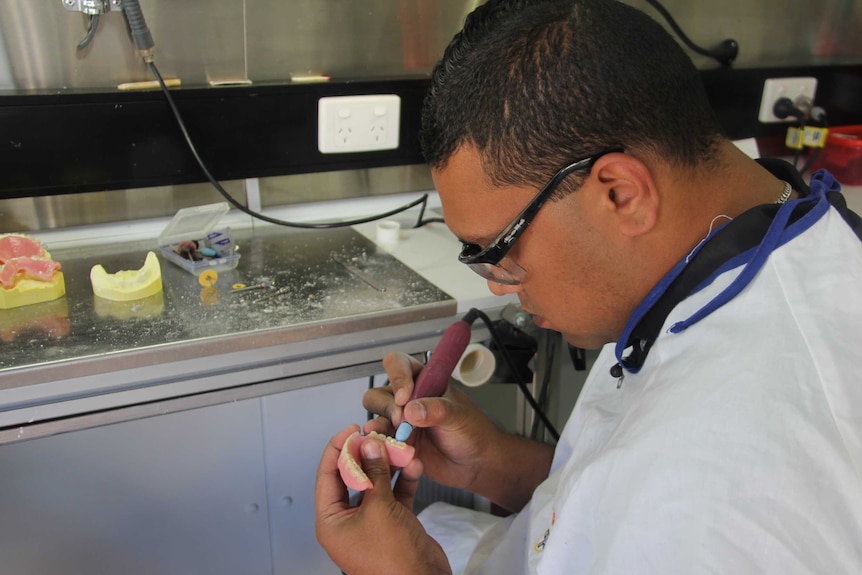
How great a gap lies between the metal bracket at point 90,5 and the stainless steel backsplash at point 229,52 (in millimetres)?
13

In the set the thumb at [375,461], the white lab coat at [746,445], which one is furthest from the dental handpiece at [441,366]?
the white lab coat at [746,445]

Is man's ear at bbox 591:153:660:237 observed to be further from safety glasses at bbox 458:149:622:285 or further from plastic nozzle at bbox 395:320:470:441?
plastic nozzle at bbox 395:320:470:441

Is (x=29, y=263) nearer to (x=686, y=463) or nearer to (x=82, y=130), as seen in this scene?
(x=82, y=130)

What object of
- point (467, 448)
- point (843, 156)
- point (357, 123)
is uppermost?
point (357, 123)

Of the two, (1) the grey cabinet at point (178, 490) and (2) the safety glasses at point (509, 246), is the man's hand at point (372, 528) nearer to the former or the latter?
(2) the safety glasses at point (509, 246)

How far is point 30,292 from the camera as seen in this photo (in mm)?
1230

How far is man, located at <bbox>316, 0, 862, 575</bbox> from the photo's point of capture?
650 mm

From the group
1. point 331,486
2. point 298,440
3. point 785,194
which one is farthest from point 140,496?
point 785,194

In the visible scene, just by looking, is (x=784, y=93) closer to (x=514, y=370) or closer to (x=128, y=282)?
(x=514, y=370)

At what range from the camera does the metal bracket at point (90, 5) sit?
1395mm

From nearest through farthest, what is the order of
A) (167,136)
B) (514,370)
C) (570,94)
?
(570,94), (514,370), (167,136)

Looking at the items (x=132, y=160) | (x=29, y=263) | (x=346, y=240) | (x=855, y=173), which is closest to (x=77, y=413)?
(x=29, y=263)

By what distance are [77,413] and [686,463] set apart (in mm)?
840

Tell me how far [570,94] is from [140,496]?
3.17 ft
